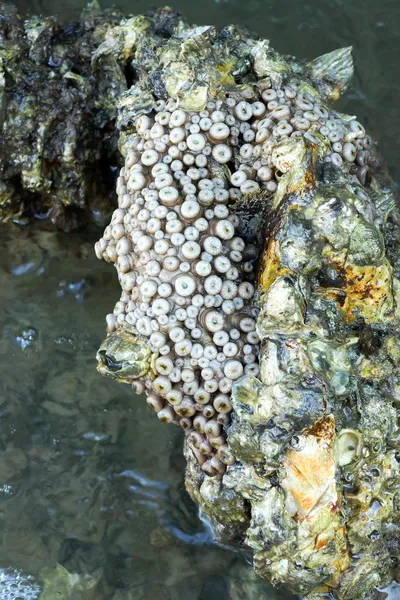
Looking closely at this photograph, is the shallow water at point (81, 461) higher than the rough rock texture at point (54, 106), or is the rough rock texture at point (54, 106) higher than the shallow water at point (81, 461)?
the rough rock texture at point (54, 106)

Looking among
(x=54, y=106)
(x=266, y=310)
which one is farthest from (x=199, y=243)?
(x=54, y=106)

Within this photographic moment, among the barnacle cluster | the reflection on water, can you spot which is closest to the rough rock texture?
the reflection on water

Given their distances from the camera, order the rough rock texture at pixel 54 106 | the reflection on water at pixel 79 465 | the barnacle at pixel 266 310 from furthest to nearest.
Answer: the rough rock texture at pixel 54 106, the reflection on water at pixel 79 465, the barnacle at pixel 266 310

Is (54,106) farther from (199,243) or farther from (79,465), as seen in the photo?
(79,465)

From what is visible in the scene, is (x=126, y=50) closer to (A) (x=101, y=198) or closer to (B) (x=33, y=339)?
(A) (x=101, y=198)

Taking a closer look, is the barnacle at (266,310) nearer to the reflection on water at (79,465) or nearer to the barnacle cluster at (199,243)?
the barnacle cluster at (199,243)

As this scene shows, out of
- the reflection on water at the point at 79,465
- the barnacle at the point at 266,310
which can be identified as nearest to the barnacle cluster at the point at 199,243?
the barnacle at the point at 266,310

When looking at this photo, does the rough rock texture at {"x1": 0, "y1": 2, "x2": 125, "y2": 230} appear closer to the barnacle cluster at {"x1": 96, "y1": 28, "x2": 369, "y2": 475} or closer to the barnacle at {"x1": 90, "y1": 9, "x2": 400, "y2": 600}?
the barnacle at {"x1": 90, "y1": 9, "x2": 400, "y2": 600}
